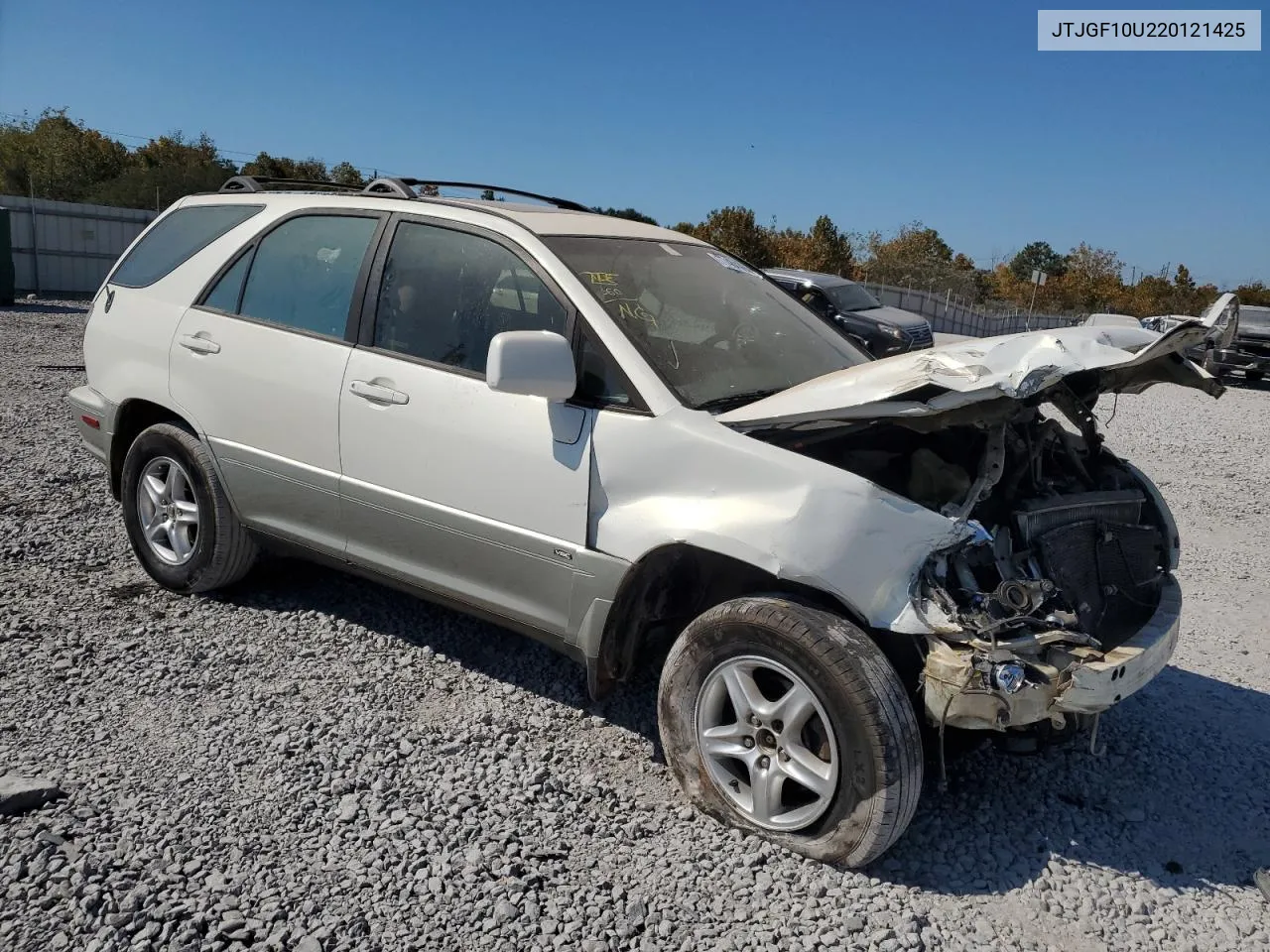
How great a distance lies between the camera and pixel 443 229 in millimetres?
3881

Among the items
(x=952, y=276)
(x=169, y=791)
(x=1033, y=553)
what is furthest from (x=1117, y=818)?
(x=952, y=276)

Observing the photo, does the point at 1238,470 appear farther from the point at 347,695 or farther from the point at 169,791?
the point at 169,791

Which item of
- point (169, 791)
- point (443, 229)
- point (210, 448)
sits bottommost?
point (169, 791)

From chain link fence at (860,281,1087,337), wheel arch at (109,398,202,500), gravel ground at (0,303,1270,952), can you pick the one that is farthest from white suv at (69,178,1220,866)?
chain link fence at (860,281,1087,337)

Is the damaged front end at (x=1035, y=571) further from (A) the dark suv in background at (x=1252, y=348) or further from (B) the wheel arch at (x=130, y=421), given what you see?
(A) the dark suv in background at (x=1252, y=348)

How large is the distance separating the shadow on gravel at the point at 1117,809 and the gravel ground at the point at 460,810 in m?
0.01

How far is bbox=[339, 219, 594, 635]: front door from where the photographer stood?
3.38 meters

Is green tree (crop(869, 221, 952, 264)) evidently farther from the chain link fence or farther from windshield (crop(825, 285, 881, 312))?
windshield (crop(825, 285, 881, 312))

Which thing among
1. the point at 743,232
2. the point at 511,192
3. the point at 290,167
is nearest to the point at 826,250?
the point at 743,232

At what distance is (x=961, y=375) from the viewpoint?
286 cm

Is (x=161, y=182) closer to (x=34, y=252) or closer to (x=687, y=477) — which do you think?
(x=34, y=252)

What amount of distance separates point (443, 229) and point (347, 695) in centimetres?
185

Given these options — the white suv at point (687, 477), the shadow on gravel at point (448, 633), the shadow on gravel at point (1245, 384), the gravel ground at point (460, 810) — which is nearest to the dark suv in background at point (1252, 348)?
the shadow on gravel at point (1245, 384)

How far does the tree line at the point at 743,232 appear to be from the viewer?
32.6 meters
